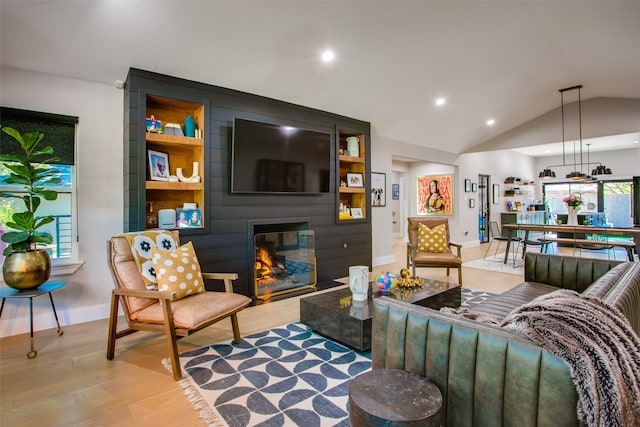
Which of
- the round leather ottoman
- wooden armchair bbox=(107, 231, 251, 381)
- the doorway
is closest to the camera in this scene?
the round leather ottoman

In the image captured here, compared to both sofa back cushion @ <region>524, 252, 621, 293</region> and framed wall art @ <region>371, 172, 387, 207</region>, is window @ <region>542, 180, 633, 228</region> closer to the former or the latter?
framed wall art @ <region>371, 172, 387, 207</region>

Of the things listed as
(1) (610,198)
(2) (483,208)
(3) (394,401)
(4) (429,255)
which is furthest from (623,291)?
(1) (610,198)

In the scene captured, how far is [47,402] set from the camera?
1902 mm

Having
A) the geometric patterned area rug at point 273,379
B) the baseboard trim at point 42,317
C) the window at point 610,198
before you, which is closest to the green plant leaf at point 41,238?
the baseboard trim at point 42,317

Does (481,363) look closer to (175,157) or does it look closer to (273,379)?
(273,379)

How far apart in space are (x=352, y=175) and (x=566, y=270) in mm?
3105

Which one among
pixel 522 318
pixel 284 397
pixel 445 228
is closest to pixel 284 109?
pixel 445 228

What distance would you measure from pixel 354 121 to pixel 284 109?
1.37 m

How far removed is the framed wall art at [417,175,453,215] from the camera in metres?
8.35

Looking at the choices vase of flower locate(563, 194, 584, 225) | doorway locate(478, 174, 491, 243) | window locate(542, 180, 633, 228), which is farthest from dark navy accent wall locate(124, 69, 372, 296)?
window locate(542, 180, 633, 228)

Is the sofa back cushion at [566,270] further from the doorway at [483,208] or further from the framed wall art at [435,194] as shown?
the doorway at [483,208]

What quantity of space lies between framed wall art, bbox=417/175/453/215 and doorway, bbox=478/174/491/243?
56.9 inches

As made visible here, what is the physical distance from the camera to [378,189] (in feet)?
19.6

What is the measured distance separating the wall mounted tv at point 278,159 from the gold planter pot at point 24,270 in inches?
72.8
